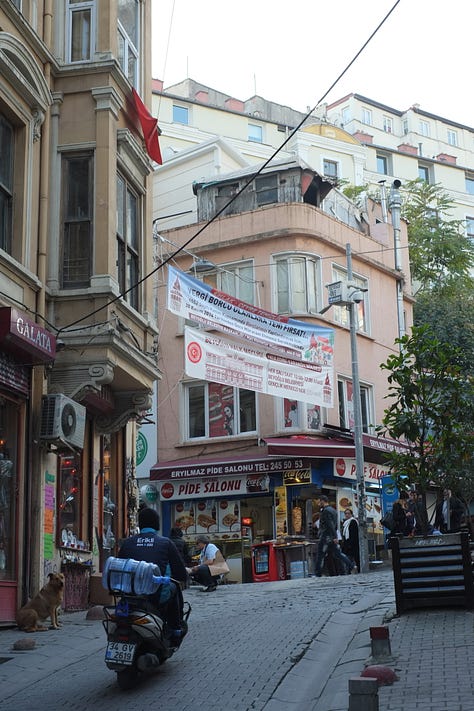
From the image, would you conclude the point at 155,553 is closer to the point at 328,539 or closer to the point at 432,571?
the point at 432,571

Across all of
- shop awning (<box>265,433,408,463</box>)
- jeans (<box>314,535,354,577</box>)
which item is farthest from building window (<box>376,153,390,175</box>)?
jeans (<box>314,535,354,577</box>)

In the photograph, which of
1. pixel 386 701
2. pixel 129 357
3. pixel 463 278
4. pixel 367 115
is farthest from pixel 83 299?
pixel 367 115

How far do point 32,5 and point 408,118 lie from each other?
207ft

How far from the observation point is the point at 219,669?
9.56 metres

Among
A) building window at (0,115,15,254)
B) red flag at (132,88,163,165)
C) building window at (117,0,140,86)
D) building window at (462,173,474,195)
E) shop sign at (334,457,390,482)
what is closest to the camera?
building window at (0,115,15,254)

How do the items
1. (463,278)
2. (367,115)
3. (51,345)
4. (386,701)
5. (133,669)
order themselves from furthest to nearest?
(367,115) < (463,278) < (51,345) < (133,669) < (386,701)

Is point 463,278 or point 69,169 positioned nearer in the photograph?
point 69,169

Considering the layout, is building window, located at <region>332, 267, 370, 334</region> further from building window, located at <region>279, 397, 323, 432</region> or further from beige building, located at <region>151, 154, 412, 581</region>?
building window, located at <region>279, 397, 323, 432</region>

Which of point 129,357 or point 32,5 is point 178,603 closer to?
point 129,357

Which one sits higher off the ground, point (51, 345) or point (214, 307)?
point (214, 307)

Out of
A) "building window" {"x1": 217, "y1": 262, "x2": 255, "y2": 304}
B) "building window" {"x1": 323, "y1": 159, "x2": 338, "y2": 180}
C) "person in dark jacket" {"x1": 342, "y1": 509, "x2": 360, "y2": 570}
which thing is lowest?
"person in dark jacket" {"x1": 342, "y1": 509, "x2": 360, "y2": 570}

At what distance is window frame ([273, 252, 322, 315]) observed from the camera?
102 feet

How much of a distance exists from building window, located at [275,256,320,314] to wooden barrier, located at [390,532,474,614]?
19.3 metres

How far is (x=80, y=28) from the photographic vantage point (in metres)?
16.7
